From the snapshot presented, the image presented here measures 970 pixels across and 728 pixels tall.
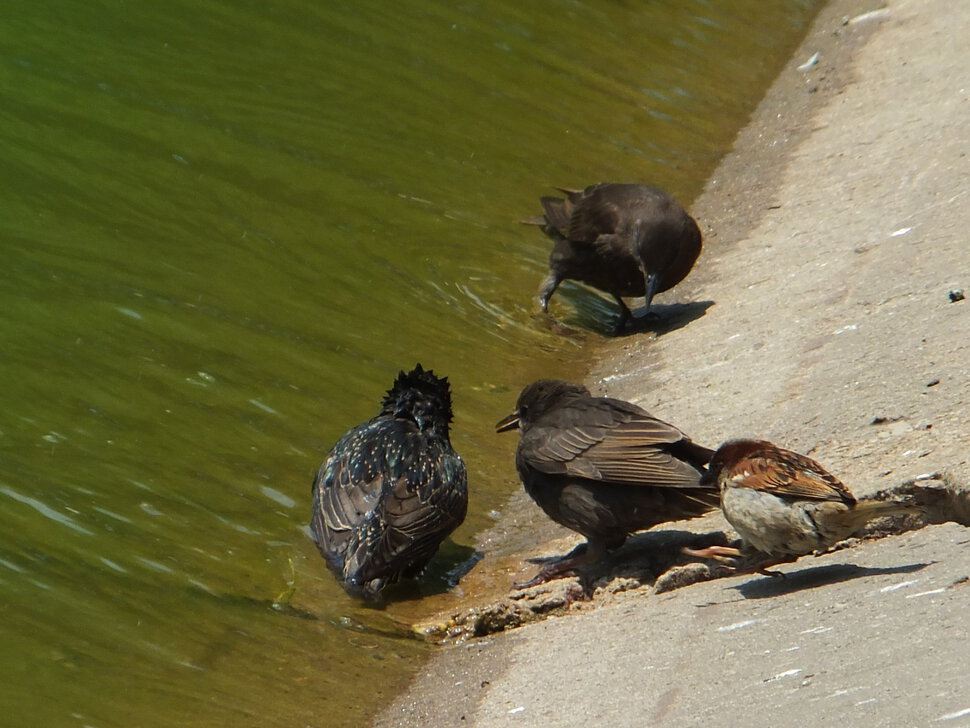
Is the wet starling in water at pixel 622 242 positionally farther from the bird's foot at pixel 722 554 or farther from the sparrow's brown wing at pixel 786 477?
the sparrow's brown wing at pixel 786 477

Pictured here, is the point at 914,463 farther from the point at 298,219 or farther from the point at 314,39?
the point at 314,39

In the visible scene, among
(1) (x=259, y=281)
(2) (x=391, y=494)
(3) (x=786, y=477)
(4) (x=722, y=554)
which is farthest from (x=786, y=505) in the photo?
(1) (x=259, y=281)

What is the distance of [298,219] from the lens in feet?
37.7

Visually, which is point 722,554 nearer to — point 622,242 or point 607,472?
point 607,472

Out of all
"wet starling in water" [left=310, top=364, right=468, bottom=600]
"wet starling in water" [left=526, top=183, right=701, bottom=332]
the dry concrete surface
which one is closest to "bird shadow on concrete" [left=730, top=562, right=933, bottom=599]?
the dry concrete surface

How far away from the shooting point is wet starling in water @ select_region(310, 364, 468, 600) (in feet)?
25.4

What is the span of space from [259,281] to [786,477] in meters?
5.42

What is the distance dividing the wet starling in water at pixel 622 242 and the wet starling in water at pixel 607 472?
11.8 ft

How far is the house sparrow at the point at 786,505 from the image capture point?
5.93 metres

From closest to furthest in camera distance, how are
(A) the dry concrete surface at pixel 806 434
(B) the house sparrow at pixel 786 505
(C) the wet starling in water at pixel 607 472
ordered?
(A) the dry concrete surface at pixel 806 434, (B) the house sparrow at pixel 786 505, (C) the wet starling in water at pixel 607 472

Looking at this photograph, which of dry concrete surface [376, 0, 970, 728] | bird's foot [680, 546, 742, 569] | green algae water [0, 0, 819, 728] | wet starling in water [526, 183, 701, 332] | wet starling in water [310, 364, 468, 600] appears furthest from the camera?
wet starling in water [526, 183, 701, 332]

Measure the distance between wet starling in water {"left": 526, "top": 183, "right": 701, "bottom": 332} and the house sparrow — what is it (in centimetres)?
494

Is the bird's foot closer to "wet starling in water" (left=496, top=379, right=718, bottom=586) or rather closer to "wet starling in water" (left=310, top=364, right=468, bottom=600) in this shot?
"wet starling in water" (left=496, top=379, right=718, bottom=586)

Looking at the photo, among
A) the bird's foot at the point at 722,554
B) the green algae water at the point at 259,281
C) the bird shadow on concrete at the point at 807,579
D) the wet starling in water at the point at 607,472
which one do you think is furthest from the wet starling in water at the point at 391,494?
the bird shadow on concrete at the point at 807,579
